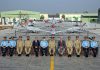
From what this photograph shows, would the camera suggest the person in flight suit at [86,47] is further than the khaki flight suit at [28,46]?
No

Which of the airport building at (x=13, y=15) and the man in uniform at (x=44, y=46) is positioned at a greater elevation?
the airport building at (x=13, y=15)

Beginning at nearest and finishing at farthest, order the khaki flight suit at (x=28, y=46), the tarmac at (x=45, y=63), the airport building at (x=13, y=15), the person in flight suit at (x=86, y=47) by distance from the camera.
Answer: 1. the tarmac at (x=45, y=63)
2. the person in flight suit at (x=86, y=47)
3. the khaki flight suit at (x=28, y=46)
4. the airport building at (x=13, y=15)

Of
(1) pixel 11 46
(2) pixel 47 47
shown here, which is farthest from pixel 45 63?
(1) pixel 11 46

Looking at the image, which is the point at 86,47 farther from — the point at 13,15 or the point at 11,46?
the point at 13,15

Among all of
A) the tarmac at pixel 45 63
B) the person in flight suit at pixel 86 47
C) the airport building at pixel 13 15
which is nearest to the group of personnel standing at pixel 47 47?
the person in flight suit at pixel 86 47

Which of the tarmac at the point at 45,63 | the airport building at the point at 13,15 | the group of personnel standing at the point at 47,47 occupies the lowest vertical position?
the tarmac at the point at 45,63

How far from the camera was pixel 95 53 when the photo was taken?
69.8 ft

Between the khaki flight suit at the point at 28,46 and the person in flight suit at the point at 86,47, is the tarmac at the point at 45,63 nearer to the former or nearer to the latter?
the person in flight suit at the point at 86,47

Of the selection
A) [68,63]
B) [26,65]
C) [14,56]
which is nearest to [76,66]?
[68,63]

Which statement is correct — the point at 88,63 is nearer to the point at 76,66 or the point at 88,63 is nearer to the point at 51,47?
the point at 76,66

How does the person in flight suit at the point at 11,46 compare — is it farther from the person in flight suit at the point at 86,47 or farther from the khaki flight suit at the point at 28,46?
the person in flight suit at the point at 86,47

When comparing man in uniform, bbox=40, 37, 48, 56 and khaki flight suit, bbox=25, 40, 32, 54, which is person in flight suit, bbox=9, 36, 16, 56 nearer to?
khaki flight suit, bbox=25, 40, 32, 54

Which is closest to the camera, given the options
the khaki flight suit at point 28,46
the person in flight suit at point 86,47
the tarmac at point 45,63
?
the tarmac at point 45,63

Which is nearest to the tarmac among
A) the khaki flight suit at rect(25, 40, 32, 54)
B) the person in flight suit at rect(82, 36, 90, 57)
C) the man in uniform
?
the person in flight suit at rect(82, 36, 90, 57)
